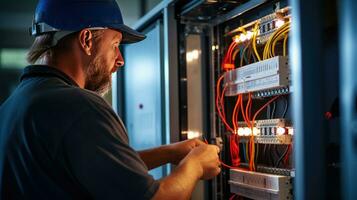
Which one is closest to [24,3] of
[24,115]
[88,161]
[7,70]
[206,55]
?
[7,70]

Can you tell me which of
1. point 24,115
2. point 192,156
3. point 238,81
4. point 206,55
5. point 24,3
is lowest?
point 192,156

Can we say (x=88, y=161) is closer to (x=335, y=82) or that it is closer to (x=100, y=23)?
(x=100, y=23)

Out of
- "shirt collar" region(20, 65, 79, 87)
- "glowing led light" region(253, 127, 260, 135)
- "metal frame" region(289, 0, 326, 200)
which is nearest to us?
"metal frame" region(289, 0, 326, 200)

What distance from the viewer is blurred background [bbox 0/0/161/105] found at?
2533 mm

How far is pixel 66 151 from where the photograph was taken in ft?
2.87

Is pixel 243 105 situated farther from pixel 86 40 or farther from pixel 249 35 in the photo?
pixel 86 40

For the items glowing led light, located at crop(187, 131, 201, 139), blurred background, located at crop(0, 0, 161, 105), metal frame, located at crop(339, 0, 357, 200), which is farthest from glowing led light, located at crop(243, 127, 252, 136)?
blurred background, located at crop(0, 0, 161, 105)

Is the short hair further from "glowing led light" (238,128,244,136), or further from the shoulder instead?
"glowing led light" (238,128,244,136)

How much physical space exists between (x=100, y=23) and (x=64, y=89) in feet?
0.87

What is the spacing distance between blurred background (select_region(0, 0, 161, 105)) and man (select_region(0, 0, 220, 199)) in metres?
1.52

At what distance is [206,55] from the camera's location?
1671 mm

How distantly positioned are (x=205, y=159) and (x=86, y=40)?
0.47 metres

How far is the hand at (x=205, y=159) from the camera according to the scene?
3.48 feet

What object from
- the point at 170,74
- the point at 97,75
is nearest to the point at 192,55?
the point at 170,74
